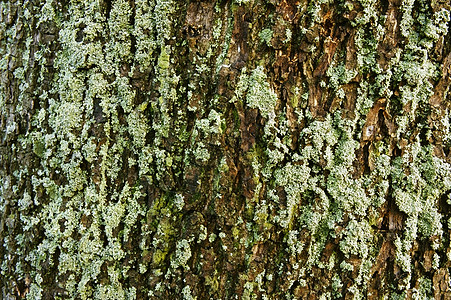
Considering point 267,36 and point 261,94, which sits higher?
point 267,36

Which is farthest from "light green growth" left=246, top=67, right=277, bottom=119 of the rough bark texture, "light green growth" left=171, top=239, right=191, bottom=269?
"light green growth" left=171, top=239, right=191, bottom=269

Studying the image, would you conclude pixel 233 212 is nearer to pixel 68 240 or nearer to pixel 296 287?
pixel 296 287

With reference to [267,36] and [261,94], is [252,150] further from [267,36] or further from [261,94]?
[267,36]

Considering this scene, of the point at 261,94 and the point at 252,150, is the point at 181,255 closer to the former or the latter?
the point at 252,150

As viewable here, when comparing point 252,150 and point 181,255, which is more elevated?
point 252,150

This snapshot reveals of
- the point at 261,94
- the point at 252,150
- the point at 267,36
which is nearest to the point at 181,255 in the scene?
the point at 252,150

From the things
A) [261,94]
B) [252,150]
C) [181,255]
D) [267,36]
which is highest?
[267,36]

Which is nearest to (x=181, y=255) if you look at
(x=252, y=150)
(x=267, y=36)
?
(x=252, y=150)

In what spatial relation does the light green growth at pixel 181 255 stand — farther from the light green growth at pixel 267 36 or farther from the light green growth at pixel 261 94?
the light green growth at pixel 267 36
